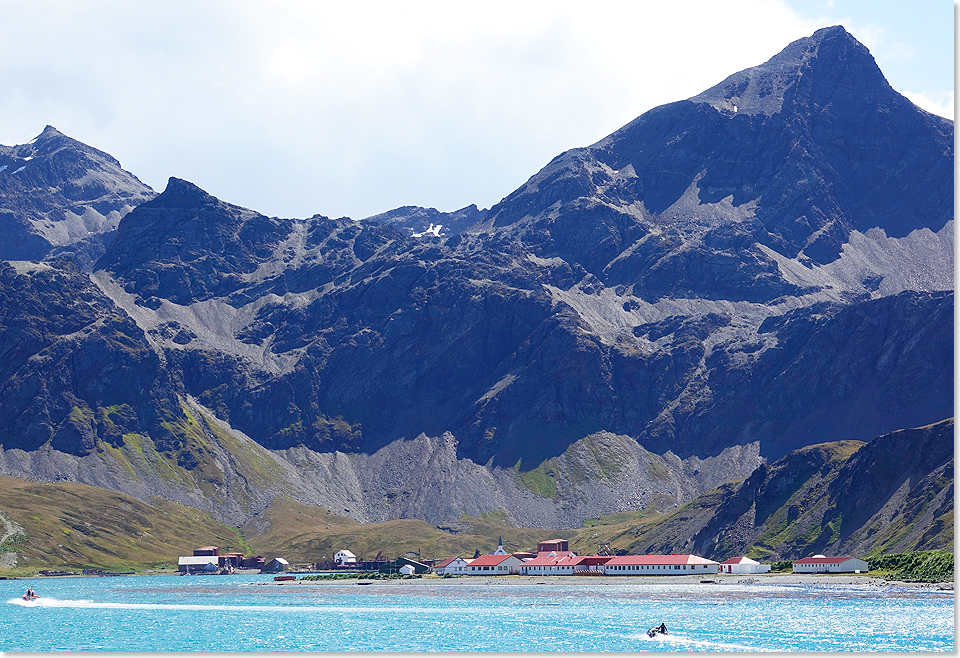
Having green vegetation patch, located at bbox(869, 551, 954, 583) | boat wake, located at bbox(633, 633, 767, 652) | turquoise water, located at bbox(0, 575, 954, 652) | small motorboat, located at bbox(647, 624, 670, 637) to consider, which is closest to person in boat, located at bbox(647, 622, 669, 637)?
small motorboat, located at bbox(647, 624, 670, 637)

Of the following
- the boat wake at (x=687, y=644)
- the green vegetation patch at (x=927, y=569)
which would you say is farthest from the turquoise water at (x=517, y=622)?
the green vegetation patch at (x=927, y=569)

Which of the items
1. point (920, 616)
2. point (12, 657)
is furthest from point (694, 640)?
point (12, 657)

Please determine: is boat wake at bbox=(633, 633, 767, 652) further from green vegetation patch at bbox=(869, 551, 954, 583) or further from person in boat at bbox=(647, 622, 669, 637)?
green vegetation patch at bbox=(869, 551, 954, 583)

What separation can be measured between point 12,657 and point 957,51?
7635 centimetres

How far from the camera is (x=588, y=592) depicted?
192 m

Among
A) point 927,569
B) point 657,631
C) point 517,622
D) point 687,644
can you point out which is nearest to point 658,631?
point 657,631

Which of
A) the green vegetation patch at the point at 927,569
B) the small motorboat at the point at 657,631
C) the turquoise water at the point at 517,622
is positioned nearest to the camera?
the turquoise water at the point at 517,622

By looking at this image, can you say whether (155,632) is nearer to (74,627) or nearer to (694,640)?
(74,627)

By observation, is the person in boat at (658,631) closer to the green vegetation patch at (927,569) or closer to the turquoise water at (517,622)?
the turquoise water at (517,622)

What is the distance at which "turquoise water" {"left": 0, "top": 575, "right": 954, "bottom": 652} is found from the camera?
10825 cm

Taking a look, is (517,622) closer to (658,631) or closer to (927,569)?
(658,631)

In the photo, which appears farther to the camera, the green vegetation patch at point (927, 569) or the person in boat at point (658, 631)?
the green vegetation patch at point (927, 569)

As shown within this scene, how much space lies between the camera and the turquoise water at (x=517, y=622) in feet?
355

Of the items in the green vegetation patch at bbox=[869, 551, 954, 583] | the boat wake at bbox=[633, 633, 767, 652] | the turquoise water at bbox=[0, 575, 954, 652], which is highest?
the boat wake at bbox=[633, 633, 767, 652]
